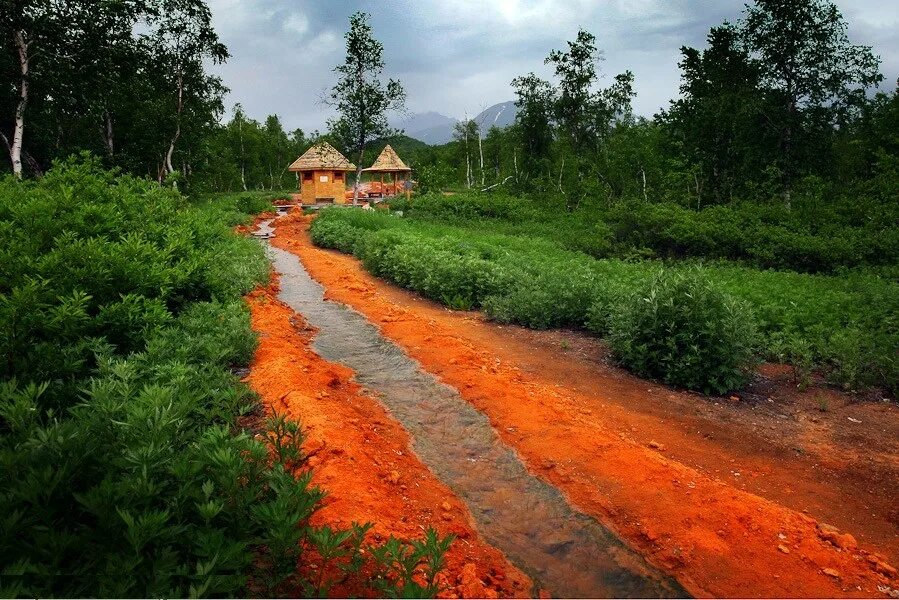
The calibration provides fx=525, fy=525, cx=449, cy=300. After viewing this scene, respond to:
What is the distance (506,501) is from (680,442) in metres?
2.20

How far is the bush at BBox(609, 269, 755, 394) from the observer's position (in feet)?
21.5

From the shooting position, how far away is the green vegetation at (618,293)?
7.12m

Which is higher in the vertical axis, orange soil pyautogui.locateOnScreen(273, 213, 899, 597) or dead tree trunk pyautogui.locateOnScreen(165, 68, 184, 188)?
dead tree trunk pyautogui.locateOnScreen(165, 68, 184, 188)

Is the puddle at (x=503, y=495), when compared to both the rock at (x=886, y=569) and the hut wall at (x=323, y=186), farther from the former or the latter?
the hut wall at (x=323, y=186)

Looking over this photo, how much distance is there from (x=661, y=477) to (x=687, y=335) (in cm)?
285

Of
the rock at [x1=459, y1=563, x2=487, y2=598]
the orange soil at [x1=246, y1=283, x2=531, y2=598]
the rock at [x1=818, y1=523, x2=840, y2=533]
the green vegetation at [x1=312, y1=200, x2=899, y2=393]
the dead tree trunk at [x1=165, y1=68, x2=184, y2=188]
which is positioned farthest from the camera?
the dead tree trunk at [x1=165, y1=68, x2=184, y2=188]

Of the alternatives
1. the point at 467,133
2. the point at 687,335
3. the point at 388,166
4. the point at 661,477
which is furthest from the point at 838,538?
the point at 467,133

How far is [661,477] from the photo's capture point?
434 cm

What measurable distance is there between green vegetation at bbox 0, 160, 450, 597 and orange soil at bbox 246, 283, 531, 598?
10.3 inches

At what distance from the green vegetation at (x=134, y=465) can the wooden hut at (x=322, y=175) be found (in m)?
Result: 35.4

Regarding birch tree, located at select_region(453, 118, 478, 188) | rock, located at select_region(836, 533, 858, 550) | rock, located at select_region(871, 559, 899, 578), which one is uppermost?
birch tree, located at select_region(453, 118, 478, 188)

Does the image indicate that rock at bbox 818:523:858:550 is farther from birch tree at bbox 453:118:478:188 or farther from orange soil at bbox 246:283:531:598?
birch tree at bbox 453:118:478:188

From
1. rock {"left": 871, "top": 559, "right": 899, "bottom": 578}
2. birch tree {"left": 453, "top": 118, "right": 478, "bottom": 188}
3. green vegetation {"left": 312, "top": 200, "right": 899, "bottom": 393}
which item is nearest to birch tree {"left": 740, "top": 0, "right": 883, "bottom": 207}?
green vegetation {"left": 312, "top": 200, "right": 899, "bottom": 393}

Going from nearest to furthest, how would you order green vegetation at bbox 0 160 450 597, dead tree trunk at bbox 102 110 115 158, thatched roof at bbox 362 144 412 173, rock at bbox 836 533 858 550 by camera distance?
green vegetation at bbox 0 160 450 597
rock at bbox 836 533 858 550
dead tree trunk at bbox 102 110 115 158
thatched roof at bbox 362 144 412 173
